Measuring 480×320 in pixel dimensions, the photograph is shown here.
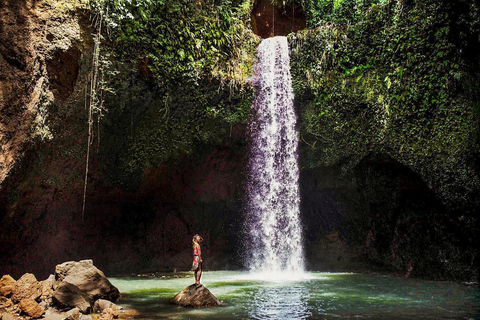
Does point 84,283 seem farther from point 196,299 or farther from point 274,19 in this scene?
point 274,19

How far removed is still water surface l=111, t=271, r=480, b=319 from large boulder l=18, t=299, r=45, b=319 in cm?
141

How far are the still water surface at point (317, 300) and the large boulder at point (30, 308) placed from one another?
141cm

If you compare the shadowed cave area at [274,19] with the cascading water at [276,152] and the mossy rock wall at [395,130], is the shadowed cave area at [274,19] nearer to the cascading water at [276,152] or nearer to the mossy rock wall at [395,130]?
the mossy rock wall at [395,130]

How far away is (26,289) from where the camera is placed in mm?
5465

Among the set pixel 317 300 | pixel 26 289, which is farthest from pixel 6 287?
pixel 317 300

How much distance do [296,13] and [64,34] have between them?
1103 centimetres

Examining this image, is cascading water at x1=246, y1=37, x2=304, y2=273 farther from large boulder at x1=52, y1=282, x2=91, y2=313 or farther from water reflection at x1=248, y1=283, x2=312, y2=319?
large boulder at x1=52, y1=282, x2=91, y2=313

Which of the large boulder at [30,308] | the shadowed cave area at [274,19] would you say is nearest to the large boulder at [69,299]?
the large boulder at [30,308]

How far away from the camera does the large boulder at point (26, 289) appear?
5336mm

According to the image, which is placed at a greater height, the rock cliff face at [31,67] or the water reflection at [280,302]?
the rock cliff face at [31,67]

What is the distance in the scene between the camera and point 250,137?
1221cm

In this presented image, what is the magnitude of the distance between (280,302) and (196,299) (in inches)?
57.2

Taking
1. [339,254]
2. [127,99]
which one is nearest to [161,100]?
[127,99]

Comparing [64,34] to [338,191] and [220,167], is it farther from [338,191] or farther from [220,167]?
[338,191]
